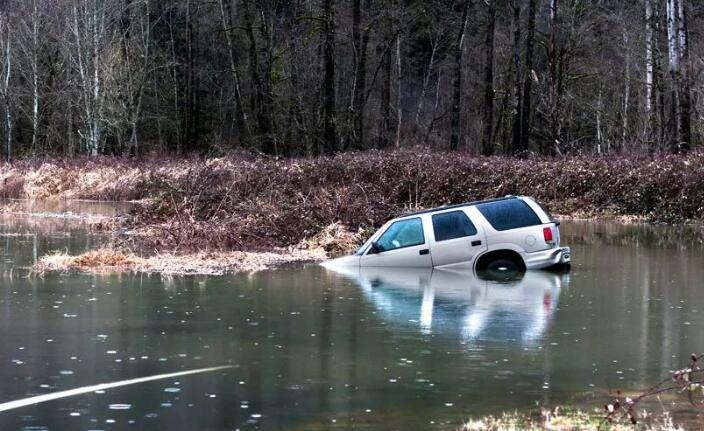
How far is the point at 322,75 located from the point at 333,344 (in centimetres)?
5142

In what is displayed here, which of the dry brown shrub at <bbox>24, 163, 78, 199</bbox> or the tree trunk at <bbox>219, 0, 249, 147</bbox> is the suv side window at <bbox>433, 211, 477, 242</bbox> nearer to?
the dry brown shrub at <bbox>24, 163, 78, 199</bbox>

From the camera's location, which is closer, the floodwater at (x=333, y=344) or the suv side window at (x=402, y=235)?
the floodwater at (x=333, y=344)

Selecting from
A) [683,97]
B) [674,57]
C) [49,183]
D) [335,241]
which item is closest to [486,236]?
[335,241]

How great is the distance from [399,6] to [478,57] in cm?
1202

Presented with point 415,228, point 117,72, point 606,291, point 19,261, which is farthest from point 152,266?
point 117,72

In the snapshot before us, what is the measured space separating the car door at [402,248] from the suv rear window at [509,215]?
1263mm

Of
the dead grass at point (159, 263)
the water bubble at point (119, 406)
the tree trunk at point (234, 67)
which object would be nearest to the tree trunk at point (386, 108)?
the tree trunk at point (234, 67)

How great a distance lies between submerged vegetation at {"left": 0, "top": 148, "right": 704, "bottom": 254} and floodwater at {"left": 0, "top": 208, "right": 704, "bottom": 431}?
4671 millimetres

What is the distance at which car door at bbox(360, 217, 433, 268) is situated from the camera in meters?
19.6

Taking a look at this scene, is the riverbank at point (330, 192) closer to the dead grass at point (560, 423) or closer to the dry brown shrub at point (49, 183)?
the dry brown shrub at point (49, 183)

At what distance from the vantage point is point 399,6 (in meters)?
57.6

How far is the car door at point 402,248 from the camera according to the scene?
64.4 ft

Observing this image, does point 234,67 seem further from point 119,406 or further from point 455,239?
point 119,406

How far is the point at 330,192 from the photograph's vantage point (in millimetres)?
28672
